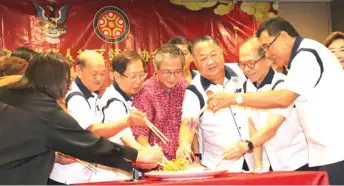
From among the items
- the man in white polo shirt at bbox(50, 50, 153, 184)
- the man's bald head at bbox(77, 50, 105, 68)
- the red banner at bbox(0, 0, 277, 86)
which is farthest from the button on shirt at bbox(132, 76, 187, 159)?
the red banner at bbox(0, 0, 277, 86)

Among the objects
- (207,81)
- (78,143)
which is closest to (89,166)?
(78,143)

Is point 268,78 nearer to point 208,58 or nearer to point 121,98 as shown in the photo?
point 208,58

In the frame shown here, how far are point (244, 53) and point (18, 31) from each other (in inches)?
92.2

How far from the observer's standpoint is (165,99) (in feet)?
9.50

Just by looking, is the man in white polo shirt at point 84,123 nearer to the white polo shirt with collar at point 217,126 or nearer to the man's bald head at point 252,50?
the white polo shirt with collar at point 217,126

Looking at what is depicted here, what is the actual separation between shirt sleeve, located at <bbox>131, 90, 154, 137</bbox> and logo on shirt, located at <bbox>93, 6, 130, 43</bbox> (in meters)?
1.74

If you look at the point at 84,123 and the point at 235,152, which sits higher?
the point at 84,123

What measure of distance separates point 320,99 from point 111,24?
2.74 metres

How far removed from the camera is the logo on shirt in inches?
178

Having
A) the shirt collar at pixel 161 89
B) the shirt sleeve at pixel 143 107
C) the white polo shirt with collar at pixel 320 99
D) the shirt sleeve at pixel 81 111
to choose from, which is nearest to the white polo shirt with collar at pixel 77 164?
the shirt sleeve at pixel 81 111

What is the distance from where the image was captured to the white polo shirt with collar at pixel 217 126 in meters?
2.71

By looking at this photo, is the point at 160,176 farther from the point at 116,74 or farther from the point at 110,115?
the point at 116,74

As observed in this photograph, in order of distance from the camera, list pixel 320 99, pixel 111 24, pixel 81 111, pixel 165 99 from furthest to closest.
A: pixel 111 24 → pixel 165 99 → pixel 81 111 → pixel 320 99

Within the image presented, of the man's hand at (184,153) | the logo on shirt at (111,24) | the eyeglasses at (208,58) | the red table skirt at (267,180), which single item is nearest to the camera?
the red table skirt at (267,180)
